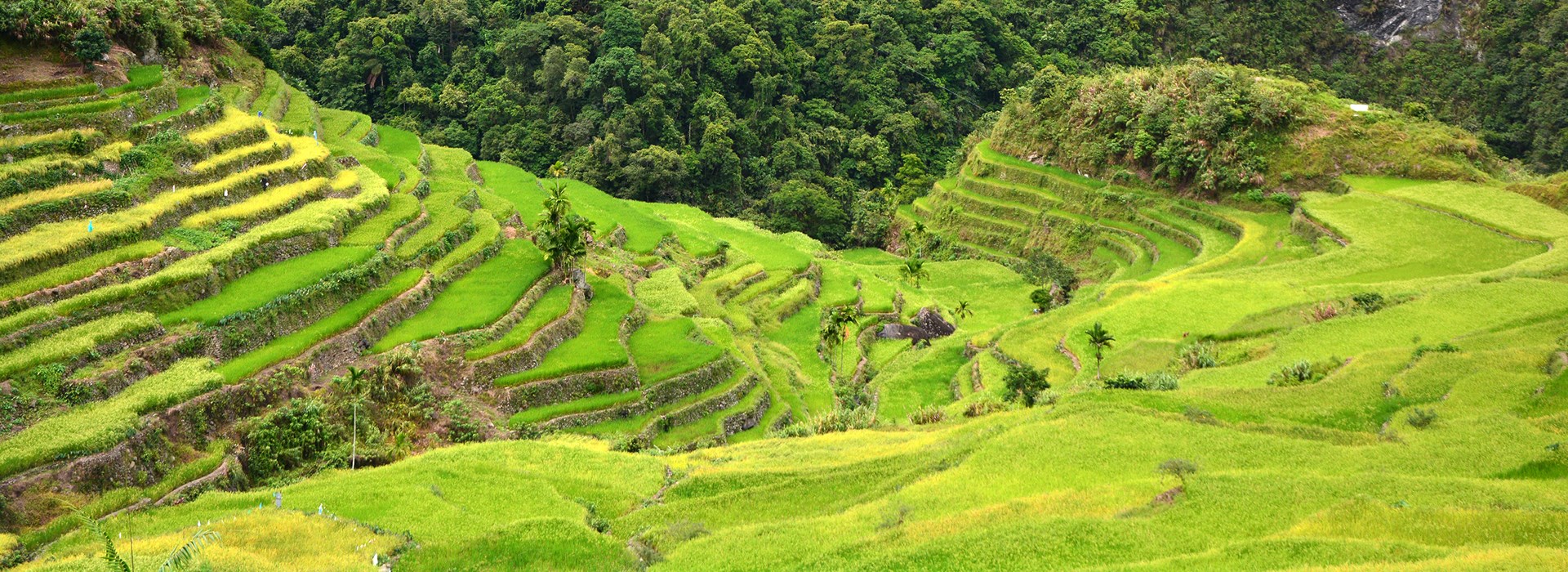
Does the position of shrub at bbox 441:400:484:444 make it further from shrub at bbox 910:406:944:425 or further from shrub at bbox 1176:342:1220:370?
shrub at bbox 1176:342:1220:370

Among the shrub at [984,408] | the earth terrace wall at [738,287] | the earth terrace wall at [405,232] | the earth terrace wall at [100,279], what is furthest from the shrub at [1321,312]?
the earth terrace wall at [100,279]

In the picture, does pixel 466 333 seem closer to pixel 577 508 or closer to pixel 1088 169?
pixel 577 508

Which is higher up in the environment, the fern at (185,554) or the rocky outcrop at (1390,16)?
the rocky outcrop at (1390,16)

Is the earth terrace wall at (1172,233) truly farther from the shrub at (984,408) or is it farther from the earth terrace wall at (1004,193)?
the shrub at (984,408)

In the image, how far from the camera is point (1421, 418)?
22.3m

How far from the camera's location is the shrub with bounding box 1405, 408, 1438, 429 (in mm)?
22197

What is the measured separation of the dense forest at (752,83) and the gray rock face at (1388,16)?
1854 mm

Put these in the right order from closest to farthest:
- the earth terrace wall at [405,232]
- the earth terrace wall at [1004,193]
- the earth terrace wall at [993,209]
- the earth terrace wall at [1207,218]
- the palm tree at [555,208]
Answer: the earth terrace wall at [405,232] < the palm tree at [555,208] < the earth terrace wall at [1207,218] < the earth terrace wall at [993,209] < the earth terrace wall at [1004,193]

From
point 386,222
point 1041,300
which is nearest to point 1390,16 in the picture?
point 1041,300

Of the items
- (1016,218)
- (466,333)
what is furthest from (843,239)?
(466,333)

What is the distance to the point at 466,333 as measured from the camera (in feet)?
101

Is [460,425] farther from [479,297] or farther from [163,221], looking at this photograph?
[163,221]

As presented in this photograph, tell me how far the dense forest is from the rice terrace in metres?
0.44

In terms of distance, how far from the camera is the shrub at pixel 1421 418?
22.2 metres
